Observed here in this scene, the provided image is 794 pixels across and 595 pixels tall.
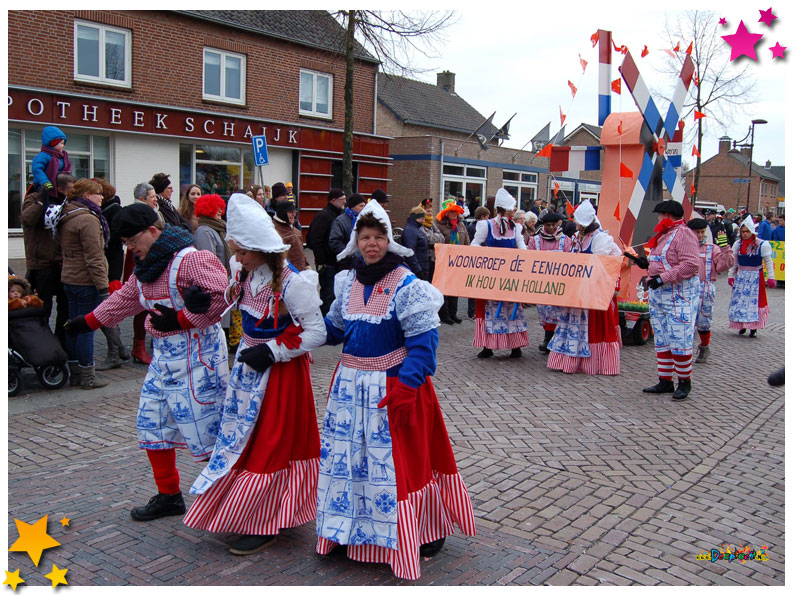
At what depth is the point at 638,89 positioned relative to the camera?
10750mm

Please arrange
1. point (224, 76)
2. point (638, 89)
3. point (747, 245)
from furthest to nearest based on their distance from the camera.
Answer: point (224, 76)
point (747, 245)
point (638, 89)

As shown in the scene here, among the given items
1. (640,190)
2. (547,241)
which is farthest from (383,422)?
(640,190)

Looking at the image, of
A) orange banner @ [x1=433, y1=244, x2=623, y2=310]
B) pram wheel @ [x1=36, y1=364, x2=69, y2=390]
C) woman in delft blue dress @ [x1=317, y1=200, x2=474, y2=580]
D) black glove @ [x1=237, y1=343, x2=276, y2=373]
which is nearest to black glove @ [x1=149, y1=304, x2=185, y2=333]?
black glove @ [x1=237, y1=343, x2=276, y2=373]

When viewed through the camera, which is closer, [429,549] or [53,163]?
[429,549]

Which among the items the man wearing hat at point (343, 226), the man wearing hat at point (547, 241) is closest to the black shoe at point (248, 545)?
the man wearing hat at point (343, 226)

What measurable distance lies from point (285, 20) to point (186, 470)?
2091cm

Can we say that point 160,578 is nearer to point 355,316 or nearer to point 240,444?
point 240,444

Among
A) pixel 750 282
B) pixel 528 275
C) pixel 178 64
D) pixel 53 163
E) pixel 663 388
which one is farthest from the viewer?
pixel 178 64

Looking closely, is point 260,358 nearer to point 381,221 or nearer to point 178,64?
point 381,221

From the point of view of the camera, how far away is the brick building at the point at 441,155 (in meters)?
29.6

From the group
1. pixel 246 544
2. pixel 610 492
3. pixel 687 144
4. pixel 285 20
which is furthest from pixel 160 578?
pixel 285 20

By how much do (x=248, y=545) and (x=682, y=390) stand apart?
17.0 ft

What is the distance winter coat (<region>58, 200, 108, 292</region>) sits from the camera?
22.8ft

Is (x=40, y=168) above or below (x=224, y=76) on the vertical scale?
below
